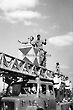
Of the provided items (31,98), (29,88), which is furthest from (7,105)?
(29,88)

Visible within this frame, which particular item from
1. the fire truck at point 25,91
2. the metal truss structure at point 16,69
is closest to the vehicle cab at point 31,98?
the fire truck at point 25,91

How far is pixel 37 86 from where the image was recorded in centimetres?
862

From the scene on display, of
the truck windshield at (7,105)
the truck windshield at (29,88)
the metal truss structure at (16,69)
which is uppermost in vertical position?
the metal truss structure at (16,69)

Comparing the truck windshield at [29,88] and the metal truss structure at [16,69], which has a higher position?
the metal truss structure at [16,69]

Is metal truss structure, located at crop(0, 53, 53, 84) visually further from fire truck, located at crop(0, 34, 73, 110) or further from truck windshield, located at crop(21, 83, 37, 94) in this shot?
truck windshield, located at crop(21, 83, 37, 94)

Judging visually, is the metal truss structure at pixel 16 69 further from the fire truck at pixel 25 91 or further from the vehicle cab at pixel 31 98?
the vehicle cab at pixel 31 98

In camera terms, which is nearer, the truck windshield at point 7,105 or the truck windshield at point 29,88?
the truck windshield at point 7,105

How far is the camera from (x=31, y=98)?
27.6ft

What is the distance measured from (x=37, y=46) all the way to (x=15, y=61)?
23.9 feet

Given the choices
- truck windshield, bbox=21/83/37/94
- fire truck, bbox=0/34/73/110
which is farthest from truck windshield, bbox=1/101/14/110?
truck windshield, bbox=21/83/37/94

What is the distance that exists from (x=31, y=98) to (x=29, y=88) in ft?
1.80

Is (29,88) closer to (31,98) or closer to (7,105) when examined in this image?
(31,98)

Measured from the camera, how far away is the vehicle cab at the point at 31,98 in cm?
804

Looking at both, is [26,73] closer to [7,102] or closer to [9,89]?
[9,89]
